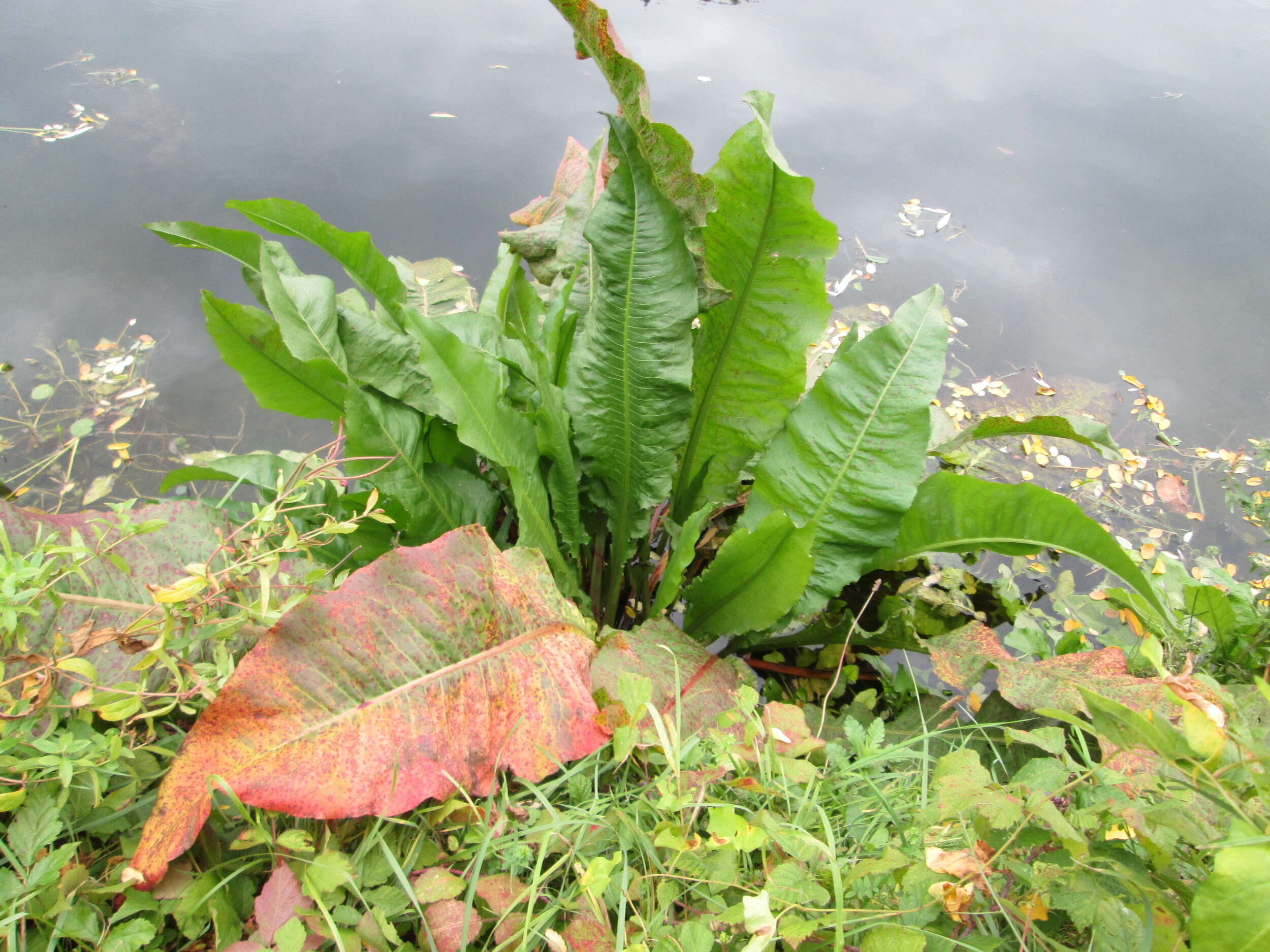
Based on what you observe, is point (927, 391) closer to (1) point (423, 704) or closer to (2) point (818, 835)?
(2) point (818, 835)

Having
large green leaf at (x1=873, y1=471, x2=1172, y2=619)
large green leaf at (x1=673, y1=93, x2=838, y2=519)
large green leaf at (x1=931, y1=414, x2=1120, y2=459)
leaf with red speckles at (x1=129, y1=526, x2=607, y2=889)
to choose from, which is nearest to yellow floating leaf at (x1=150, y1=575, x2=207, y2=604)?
leaf with red speckles at (x1=129, y1=526, x2=607, y2=889)

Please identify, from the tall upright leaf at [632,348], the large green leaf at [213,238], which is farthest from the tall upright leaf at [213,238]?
the tall upright leaf at [632,348]

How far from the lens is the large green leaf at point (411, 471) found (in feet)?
3.58

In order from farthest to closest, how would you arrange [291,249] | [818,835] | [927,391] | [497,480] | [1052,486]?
[291,249] < [1052,486] < [497,480] < [927,391] < [818,835]

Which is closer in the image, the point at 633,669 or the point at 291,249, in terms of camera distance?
the point at 633,669

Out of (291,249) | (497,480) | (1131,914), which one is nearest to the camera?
(1131,914)

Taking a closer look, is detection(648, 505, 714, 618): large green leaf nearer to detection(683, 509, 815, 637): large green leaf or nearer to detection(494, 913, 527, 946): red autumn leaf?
detection(683, 509, 815, 637): large green leaf

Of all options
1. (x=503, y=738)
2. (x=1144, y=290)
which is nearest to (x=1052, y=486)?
(x=1144, y=290)

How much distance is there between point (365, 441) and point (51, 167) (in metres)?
2.07

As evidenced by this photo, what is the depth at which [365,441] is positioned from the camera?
1.10 metres

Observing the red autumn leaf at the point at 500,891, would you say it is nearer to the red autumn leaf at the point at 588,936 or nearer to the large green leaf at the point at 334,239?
the red autumn leaf at the point at 588,936

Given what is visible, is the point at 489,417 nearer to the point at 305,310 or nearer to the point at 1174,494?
the point at 305,310

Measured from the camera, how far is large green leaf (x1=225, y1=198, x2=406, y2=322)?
4.17 ft

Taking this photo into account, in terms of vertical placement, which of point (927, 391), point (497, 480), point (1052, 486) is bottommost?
point (1052, 486)
